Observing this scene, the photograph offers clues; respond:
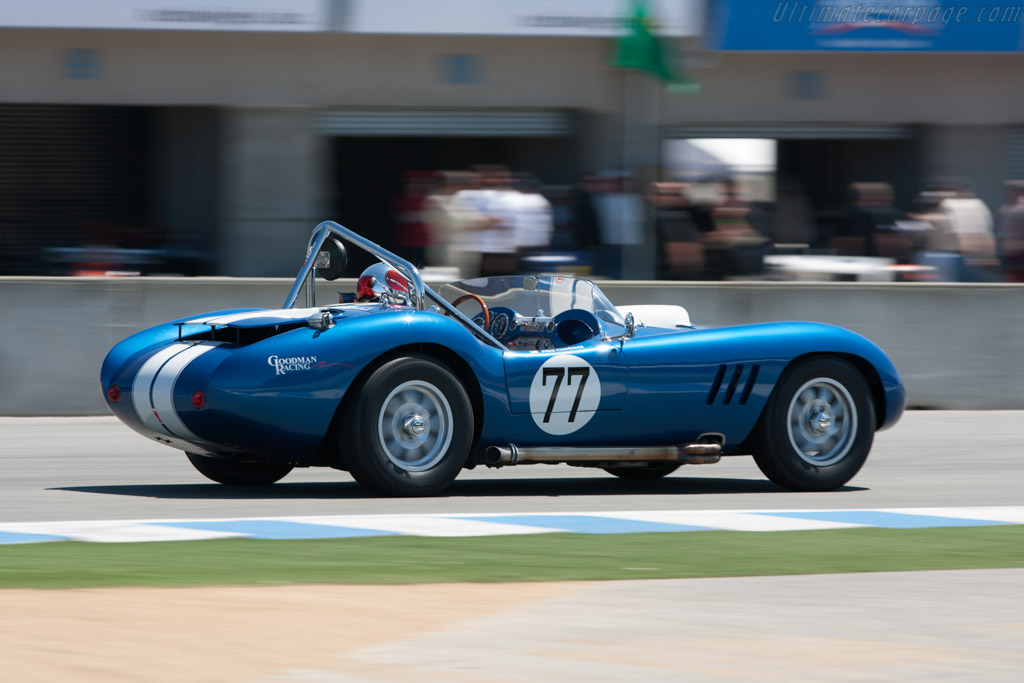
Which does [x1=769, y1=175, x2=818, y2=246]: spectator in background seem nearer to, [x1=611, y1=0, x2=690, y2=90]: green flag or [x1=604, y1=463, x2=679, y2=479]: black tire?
[x1=611, y1=0, x2=690, y2=90]: green flag

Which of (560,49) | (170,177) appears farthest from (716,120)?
(170,177)

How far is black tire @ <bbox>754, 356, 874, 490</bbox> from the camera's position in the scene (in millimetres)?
8352

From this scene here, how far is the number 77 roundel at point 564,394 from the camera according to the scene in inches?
311

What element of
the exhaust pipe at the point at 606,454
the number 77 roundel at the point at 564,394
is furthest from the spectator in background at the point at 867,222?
the number 77 roundel at the point at 564,394

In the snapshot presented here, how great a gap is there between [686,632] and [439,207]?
29.6 feet

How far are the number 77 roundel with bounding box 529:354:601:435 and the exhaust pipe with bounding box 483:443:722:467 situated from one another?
0.41ft

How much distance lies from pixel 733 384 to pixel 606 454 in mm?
786

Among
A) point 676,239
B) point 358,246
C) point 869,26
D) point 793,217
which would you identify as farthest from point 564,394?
point 869,26

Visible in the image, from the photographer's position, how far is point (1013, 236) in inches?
596

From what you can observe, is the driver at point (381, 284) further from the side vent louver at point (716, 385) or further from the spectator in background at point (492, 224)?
the spectator in background at point (492, 224)

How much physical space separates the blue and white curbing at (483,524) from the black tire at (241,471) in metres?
1.44

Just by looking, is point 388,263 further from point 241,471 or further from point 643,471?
point 643,471

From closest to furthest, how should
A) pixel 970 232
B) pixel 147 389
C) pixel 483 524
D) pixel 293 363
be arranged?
1. pixel 483 524
2. pixel 293 363
3. pixel 147 389
4. pixel 970 232

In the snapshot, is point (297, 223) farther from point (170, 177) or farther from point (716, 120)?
point (716, 120)
